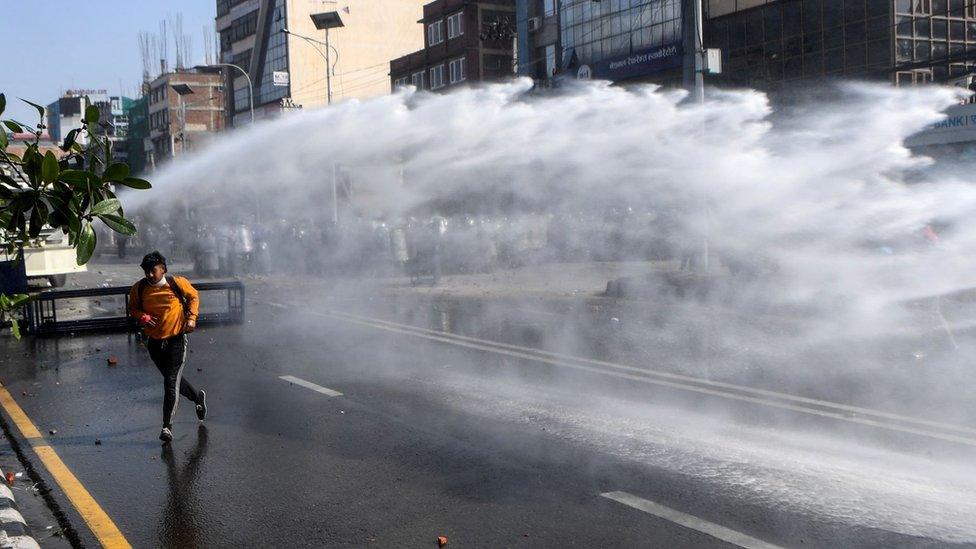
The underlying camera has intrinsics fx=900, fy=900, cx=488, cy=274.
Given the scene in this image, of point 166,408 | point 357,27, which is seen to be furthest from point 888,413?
point 357,27

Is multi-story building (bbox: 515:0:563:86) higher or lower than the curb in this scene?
higher

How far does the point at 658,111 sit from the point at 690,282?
12.2 ft

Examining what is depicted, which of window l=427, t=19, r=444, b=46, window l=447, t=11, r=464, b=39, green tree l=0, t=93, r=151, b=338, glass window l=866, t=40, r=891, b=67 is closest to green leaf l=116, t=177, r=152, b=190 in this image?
green tree l=0, t=93, r=151, b=338

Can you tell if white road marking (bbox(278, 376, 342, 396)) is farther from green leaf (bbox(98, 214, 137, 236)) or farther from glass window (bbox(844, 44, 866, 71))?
glass window (bbox(844, 44, 866, 71))

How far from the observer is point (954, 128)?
23.4m

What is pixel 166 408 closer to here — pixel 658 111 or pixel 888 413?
pixel 888 413

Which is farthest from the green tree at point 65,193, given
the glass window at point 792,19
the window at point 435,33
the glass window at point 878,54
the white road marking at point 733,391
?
the window at point 435,33

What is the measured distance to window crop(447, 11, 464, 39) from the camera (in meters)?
48.4

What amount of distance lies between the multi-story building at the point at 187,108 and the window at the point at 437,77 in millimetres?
36449

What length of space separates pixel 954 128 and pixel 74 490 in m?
23.4

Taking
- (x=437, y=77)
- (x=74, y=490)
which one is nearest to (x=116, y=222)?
(x=74, y=490)

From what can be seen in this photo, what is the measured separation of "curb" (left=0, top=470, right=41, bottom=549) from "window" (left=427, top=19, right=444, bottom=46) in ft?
153

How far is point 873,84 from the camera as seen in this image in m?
25.8

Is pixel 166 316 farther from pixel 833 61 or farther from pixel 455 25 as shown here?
pixel 455 25
